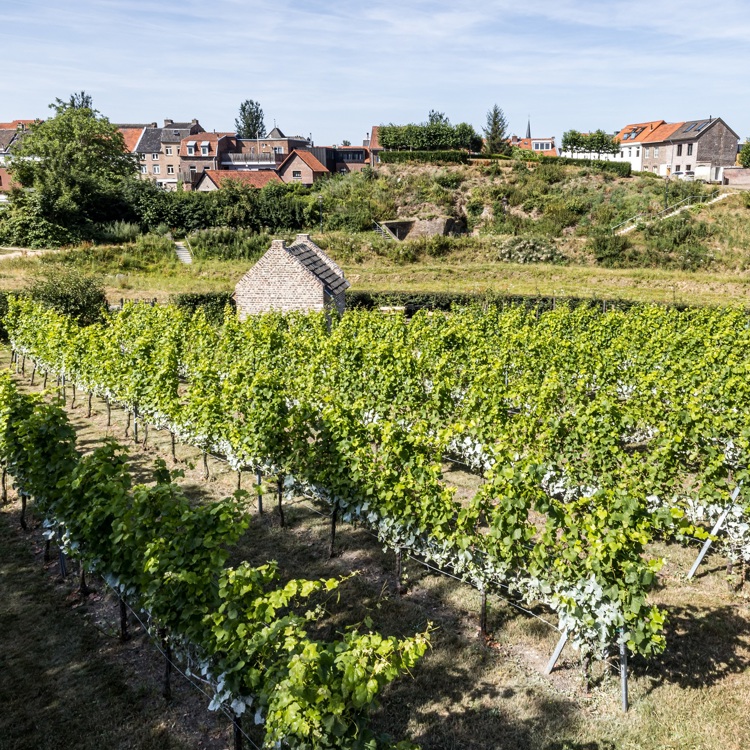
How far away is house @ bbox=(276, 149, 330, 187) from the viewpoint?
250 feet

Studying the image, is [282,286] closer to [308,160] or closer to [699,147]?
[308,160]

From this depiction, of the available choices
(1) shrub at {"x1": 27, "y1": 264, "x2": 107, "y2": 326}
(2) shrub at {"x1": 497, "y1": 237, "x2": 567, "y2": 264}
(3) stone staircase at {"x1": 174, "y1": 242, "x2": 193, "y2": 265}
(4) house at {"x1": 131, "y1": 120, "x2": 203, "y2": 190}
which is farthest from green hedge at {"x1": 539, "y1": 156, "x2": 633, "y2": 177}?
(1) shrub at {"x1": 27, "y1": 264, "x2": 107, "y2": 326}

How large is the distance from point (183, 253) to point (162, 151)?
4645 centimetres

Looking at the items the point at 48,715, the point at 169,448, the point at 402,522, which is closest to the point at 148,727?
the point at 48,715

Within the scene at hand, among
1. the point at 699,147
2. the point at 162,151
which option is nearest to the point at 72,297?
the point at 162,151

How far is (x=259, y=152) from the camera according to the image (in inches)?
3696

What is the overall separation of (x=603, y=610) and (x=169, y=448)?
41.5 ft

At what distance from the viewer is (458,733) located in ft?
25.6

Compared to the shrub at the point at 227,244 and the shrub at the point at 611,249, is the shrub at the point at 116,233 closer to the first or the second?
the shrub at the point at 227,244

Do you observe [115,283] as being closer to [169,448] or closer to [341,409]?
[169,448]

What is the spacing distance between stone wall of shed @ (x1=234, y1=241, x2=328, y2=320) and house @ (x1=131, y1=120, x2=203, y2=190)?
6705cm

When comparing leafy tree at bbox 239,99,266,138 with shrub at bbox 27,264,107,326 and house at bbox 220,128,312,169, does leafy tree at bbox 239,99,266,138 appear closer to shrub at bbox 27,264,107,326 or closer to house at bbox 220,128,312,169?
house at bbox 220,128,312,169

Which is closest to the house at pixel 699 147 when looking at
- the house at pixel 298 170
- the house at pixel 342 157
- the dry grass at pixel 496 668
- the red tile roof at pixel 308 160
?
the house at pixel 342 157

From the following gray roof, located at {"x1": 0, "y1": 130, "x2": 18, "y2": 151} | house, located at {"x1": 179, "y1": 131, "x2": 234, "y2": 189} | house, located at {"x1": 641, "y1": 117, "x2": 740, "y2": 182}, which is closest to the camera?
house, located at {"x1": 641, "y1": 117, "x2": 740, "y2": 182}
